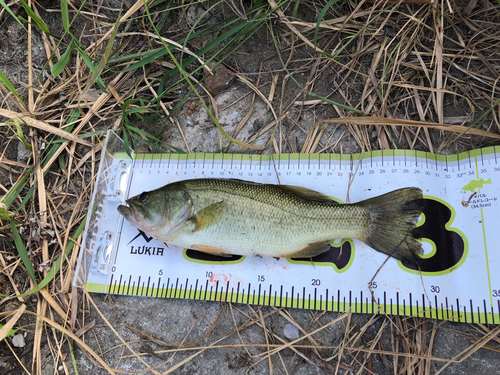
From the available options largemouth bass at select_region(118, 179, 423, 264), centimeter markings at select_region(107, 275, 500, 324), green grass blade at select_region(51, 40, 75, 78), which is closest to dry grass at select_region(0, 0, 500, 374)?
centimeter markings at select_region(107, 275, 500, 324)

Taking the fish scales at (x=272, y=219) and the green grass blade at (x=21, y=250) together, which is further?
the green grass blade at (x=21, y=250)

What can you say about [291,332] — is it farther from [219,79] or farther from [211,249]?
[219,79]

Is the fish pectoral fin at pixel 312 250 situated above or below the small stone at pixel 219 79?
below

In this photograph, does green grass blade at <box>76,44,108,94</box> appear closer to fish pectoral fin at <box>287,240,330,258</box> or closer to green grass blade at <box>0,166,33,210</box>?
green grass blade at <box>0,166,33,210</box>

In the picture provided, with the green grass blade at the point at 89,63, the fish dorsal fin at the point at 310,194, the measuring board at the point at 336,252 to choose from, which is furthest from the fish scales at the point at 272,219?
the green grass blade at the point at 89,63

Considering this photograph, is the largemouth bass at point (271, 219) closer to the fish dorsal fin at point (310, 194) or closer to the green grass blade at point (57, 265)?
the fish dorsal fin at point (310, 194)
